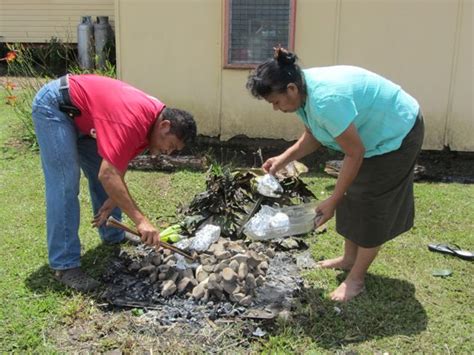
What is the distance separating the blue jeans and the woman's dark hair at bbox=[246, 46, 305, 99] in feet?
4.14

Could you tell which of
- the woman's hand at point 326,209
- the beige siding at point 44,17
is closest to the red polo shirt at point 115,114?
the woman's hand at point 326,209

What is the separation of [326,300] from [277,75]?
1.47 metres

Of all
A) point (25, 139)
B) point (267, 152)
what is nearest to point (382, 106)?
point (267, 152)

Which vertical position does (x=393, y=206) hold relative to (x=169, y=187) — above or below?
above

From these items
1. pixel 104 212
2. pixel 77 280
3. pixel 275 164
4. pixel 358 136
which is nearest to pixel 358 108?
pixel 358 136

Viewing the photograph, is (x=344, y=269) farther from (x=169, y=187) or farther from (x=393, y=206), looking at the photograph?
(x=169, y=187)

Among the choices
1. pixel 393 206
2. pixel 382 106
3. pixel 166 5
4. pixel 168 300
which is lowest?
pixel 168 300

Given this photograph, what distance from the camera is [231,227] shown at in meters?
4.24

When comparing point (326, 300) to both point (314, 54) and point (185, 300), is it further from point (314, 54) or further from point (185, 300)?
point (314, 54)

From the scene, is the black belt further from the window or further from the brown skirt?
the window

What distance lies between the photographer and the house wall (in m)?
5.98

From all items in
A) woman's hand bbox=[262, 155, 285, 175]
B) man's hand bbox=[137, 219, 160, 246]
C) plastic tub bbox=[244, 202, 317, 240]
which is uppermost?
woman's hand bbox=[262, 155, 285, 175]

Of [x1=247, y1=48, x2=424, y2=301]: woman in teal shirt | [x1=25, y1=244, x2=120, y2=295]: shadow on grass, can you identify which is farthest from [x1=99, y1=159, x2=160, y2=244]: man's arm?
[x1=247, y1=48, x2=424, y2=301]: woman in teal shirt

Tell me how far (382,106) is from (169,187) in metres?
2.88
